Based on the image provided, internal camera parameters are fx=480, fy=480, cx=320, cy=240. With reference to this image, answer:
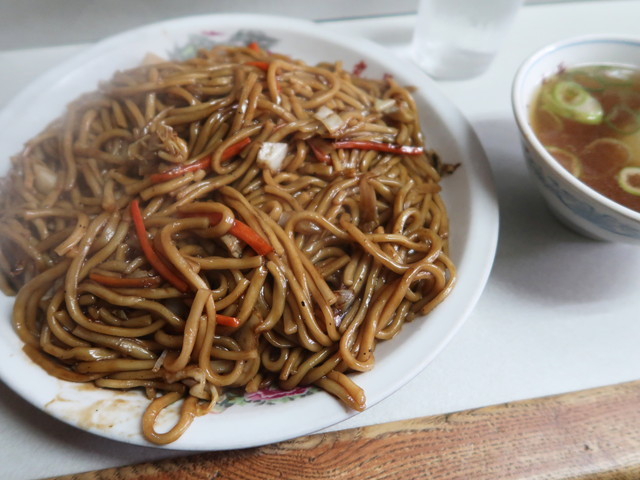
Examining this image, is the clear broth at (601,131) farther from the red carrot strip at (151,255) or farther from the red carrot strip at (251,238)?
the red carrot strip at (151,255)

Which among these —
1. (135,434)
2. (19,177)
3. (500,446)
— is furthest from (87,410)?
(500,446)

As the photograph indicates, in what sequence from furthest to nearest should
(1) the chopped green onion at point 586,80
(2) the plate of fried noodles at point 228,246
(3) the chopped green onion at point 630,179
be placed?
1. (1) the chopped green onion at point 586,80
2. (3) the chopped green onion at point 630,179
3. (2) the plate of fried noodles at point 228,246

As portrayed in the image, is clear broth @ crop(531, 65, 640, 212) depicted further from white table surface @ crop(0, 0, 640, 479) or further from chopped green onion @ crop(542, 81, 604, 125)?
white table surface @ crop(0, 0, 640, 479)

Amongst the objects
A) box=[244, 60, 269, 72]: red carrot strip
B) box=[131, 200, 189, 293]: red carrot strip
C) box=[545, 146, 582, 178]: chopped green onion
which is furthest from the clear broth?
box=[131, 200, 189, 293]: red carrot strip

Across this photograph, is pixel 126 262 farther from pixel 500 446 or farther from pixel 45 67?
pixel 45 67

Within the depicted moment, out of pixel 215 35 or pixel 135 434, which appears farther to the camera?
pixel 215 35

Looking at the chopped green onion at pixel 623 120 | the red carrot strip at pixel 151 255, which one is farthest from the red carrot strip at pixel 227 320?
the chopped green onion at pixel 623 120

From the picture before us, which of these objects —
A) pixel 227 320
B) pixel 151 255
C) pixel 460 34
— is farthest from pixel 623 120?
pixel 151 255
